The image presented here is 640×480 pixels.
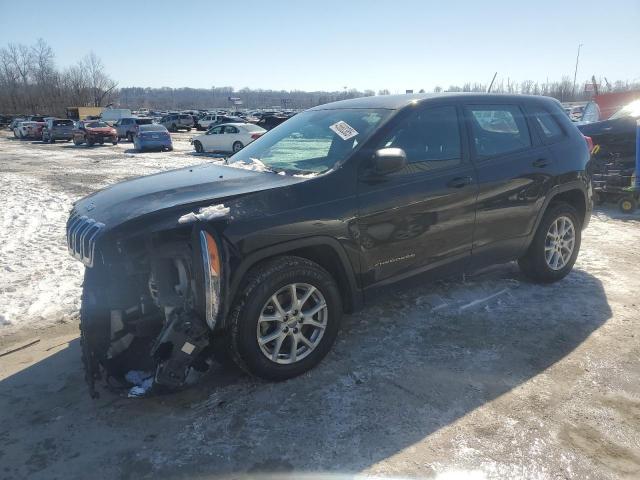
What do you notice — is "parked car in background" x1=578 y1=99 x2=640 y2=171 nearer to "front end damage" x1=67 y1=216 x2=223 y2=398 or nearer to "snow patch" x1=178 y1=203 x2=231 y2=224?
"snow patch" x1=178 y1=203 x2=231 y2=224

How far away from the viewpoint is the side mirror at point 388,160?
3297 mm

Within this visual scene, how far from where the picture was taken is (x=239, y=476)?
7.98ft

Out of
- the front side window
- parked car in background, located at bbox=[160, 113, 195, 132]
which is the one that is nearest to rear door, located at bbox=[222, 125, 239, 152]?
the front side window

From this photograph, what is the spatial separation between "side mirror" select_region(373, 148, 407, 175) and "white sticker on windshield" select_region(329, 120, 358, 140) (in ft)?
1.26

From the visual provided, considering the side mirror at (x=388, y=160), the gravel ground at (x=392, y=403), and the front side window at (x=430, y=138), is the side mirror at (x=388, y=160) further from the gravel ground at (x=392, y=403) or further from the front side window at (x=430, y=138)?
the gravel ground at (x=392, y=403)

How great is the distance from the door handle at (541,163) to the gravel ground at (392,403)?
4.02 ft

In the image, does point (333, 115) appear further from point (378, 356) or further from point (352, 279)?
point (378, 356)

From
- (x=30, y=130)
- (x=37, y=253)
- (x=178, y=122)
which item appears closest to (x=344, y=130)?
(x=37, y=253)

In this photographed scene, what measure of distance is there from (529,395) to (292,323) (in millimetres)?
1571

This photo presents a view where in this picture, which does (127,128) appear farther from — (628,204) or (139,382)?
(139,382)

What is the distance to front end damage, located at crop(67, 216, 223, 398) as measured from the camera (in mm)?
2814

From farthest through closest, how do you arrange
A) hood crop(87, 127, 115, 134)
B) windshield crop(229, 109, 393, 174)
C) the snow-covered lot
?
1. hood crop(87, 127, 115, 134)
2. the snow-covered lot
3. windshield crop(229, 109, 393, 174)

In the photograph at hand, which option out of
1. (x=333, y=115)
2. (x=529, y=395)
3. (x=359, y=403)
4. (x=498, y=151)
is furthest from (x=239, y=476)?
(x=498, y=151)

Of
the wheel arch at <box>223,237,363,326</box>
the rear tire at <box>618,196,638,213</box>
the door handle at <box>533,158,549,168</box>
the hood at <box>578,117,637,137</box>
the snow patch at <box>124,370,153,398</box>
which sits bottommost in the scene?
the snow patch at <box>124,370,153,398</box>
